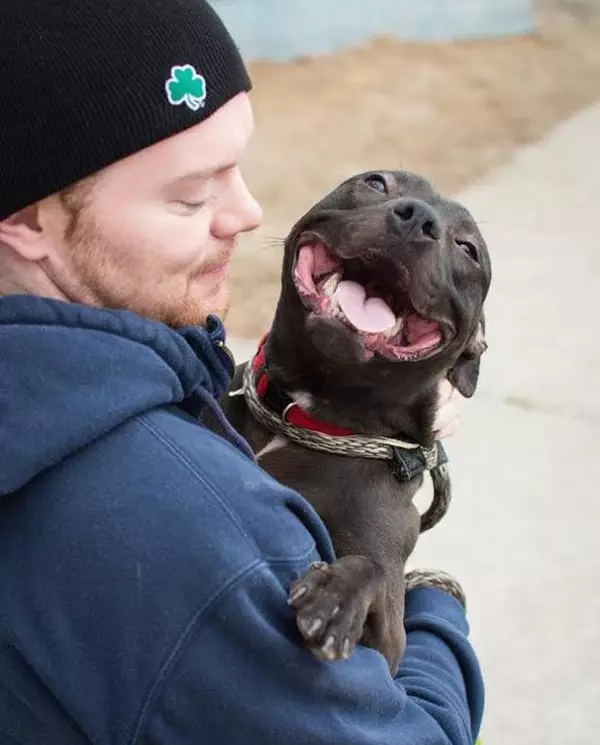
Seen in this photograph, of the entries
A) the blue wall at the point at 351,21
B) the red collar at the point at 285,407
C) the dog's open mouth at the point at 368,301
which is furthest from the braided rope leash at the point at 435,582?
the blue wall at the point at 351,21

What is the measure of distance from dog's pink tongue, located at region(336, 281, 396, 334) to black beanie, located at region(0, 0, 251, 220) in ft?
1.33

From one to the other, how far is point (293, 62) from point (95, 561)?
5.00m

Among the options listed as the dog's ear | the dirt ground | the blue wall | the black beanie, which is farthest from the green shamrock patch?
the blue wall

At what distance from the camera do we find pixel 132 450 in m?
0.99

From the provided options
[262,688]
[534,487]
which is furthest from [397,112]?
[262,688]

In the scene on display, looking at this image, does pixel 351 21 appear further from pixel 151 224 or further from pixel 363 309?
pixel 151 224

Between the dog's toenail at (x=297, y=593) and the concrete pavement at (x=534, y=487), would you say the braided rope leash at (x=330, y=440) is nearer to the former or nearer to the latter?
the dog's toenail at (x=297, y=593)

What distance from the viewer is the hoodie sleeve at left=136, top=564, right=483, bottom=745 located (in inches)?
37.6

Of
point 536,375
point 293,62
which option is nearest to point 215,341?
point 536,375

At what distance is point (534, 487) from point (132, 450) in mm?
2163

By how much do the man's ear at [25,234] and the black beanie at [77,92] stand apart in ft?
0.04

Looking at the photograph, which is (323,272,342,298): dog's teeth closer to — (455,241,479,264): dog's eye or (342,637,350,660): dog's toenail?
(455,241,479,264): dog's eye

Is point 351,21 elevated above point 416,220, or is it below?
below

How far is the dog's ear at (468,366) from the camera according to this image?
1.70 meters
